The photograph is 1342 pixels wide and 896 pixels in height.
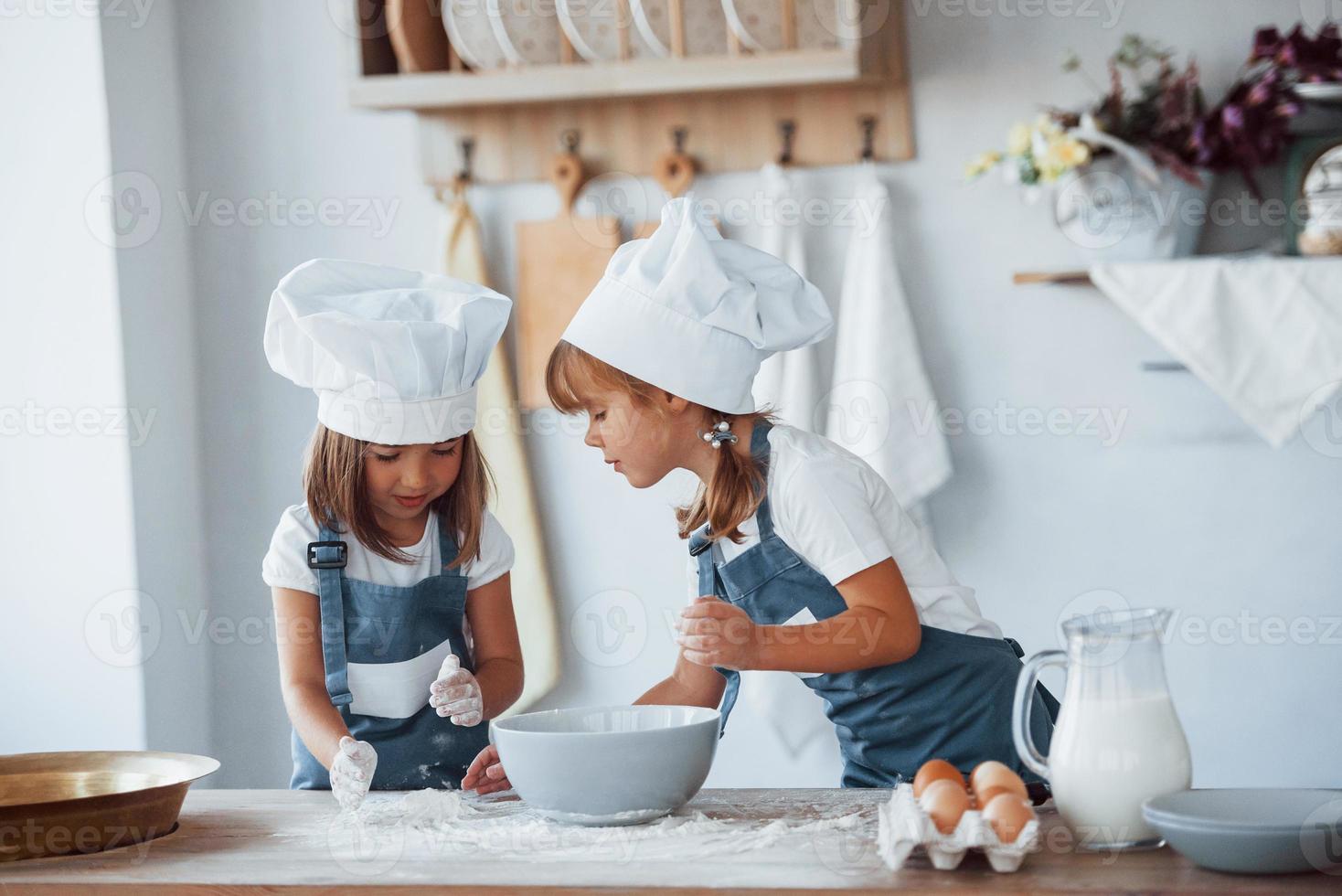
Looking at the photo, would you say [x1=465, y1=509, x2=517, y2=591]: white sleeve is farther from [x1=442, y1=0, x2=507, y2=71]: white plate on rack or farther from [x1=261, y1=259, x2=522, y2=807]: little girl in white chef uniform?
[x1=442, y1=0, x2=507, y2=71]: white plate on rack

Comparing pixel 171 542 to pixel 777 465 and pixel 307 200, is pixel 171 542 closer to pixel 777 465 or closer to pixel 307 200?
pixel 307 200

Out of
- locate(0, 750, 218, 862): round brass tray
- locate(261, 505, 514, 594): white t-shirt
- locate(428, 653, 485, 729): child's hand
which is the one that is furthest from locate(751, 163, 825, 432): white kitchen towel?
locate(0, 750, 218, 862): round brass tray

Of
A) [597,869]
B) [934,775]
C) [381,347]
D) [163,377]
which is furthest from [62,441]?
[934,775]

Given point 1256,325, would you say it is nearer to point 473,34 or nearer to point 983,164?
point 983,164

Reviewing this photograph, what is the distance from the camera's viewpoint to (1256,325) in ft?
5.95

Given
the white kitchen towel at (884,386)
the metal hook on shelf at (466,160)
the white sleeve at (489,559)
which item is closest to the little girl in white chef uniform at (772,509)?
the white sleeve at (489,559)

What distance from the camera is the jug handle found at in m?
0.86

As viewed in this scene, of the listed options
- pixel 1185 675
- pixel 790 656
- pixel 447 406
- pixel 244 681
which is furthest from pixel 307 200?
pixel 1185 675

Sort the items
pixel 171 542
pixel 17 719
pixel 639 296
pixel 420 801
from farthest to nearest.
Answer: pixel 171 542, pixel 17 719, pixel 639 296, pixel 420 801

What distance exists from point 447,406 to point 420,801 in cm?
42

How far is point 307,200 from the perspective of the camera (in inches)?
86.2

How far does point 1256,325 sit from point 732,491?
3.15 feet

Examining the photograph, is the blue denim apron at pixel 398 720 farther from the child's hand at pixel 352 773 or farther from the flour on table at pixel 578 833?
the flour on table at pixel 578 833

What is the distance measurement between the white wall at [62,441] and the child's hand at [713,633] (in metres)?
1.25
